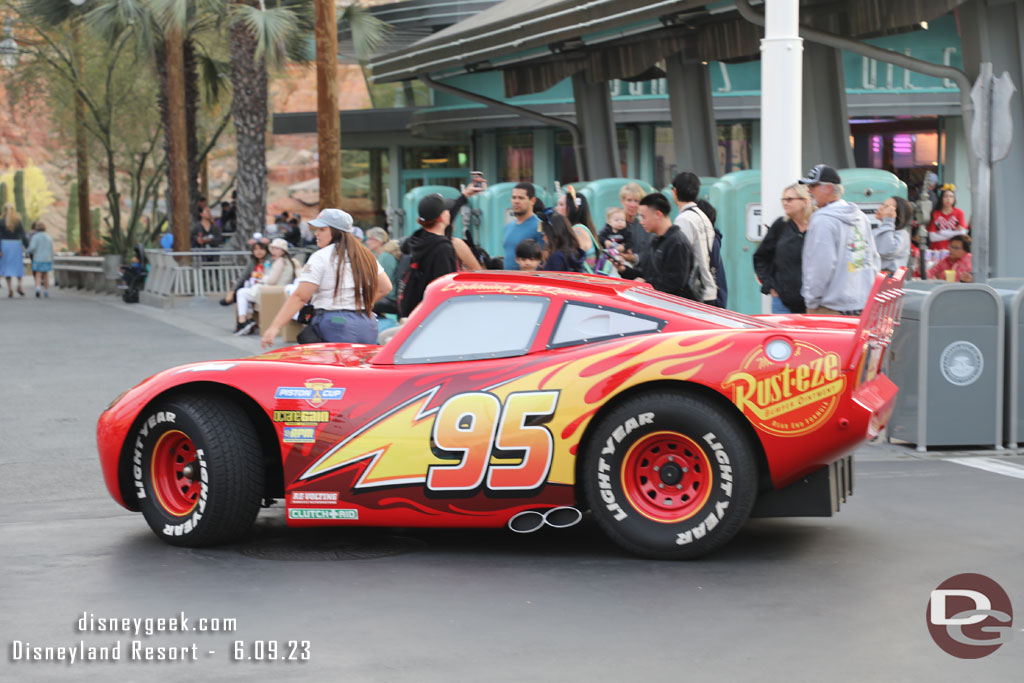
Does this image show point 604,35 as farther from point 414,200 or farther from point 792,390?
point 792,390

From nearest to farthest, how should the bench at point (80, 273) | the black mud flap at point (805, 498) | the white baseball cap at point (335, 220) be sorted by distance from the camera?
the black mud flap at point (805, 498), the white baseball cap at point (335, 220), the bench at point (80, 273)

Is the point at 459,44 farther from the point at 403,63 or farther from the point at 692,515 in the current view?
the point at 692,515

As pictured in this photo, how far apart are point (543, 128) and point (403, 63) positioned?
786cm

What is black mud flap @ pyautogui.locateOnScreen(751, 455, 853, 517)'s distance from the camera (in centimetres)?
621

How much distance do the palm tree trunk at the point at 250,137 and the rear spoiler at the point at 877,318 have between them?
2090cm

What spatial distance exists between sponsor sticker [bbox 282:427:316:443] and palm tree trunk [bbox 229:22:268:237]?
67.4 feet

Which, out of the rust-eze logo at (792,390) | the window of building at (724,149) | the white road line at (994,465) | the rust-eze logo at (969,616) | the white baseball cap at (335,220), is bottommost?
the white road line at (994,465)

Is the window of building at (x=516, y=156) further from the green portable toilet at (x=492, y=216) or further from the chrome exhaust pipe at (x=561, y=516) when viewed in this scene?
the chrome exhaust pipe at (x=561, y=516)

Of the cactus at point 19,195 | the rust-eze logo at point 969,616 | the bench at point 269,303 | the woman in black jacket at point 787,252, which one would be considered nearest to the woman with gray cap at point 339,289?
the woman in black jacket at point 787,252

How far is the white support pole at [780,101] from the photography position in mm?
10344

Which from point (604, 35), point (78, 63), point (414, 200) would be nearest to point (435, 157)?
point (78, 63)

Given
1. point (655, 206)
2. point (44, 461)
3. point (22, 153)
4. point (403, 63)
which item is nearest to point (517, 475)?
point (655, 206)

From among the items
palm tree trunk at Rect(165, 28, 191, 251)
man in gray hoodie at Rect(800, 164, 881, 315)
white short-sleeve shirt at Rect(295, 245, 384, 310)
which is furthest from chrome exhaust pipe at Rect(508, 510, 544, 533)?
palm tree trunk at Rect(165, 28, 191, 251)

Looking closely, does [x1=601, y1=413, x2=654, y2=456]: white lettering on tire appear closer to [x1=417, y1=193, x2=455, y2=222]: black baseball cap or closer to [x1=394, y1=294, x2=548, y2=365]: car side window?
[x1=394, y1=294, x2=548, y2=365]: car side window
